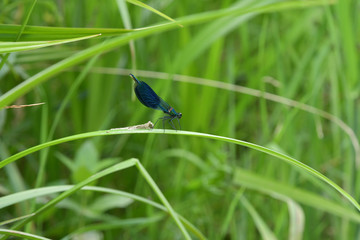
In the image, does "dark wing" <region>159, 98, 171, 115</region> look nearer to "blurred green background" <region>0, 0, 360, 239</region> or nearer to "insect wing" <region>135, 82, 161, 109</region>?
"insect wing" <region>135, 82, 161, 109</region>

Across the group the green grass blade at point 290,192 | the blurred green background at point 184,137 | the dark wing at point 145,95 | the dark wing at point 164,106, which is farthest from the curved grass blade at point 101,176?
the green grass blade at point 290,192

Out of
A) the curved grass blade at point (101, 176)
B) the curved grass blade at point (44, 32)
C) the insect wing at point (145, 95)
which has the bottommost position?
the curved grass blade at point (101, 176)

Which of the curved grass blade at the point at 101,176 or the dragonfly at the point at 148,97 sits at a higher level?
the dragonfly at the point at 148,97

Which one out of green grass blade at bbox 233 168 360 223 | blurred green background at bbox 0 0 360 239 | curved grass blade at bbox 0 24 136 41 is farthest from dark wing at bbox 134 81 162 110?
green grass blade at bbox 233 168 360 223

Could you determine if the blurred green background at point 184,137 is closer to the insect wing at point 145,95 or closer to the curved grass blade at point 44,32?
the insect wing at point 145,95

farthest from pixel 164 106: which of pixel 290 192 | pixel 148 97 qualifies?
pixel 290 192

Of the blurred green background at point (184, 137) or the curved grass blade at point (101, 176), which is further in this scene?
the blurred green background at point (184, 137)

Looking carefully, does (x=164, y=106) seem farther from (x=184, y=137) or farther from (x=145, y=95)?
(x=184, y=137)

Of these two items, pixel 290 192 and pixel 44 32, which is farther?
pixel 290 192

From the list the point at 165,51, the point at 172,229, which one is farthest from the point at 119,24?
the point at 172,229
